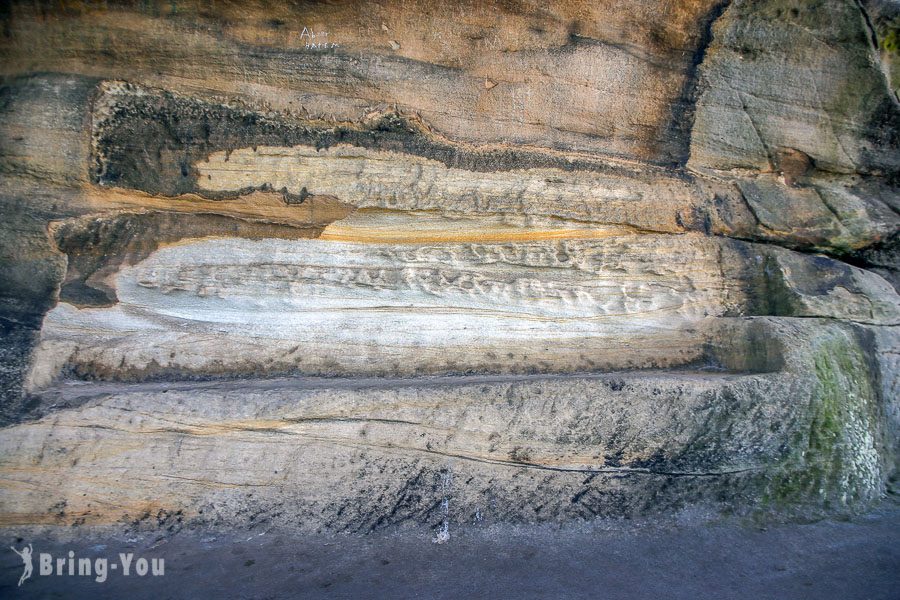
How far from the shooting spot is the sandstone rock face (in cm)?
282

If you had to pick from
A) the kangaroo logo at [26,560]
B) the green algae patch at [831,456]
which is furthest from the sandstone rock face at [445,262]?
the kangaroo logo at [26,560]

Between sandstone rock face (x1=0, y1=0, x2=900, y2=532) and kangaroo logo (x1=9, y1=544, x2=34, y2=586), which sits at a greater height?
sandstone rock face (x1=0, y1=0, x2=900, y2=532)

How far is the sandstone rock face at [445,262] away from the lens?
2816 millimetres

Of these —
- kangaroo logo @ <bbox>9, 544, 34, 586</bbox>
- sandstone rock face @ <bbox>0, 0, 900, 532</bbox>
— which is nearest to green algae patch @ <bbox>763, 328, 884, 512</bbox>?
A: sandstone rock face @ <bbox>0, 0, 900, 532</bbox>

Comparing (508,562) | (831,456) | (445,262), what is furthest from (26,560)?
(831,456)

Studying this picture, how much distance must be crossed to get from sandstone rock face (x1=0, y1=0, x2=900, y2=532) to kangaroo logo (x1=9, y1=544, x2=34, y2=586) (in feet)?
0.46

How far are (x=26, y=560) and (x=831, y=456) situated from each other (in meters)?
3.43

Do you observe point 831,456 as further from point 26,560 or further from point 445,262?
point 26,560

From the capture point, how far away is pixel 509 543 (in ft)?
9.01

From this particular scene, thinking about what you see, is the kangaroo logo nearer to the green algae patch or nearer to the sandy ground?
the sandy ground

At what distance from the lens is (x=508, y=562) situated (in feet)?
8.65

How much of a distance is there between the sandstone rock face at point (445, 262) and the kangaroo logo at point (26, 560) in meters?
0.14

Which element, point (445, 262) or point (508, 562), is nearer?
point (508, 562)

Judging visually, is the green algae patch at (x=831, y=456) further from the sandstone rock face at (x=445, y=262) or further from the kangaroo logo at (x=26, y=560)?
the kangaroo logo at (x=26, y=560)
